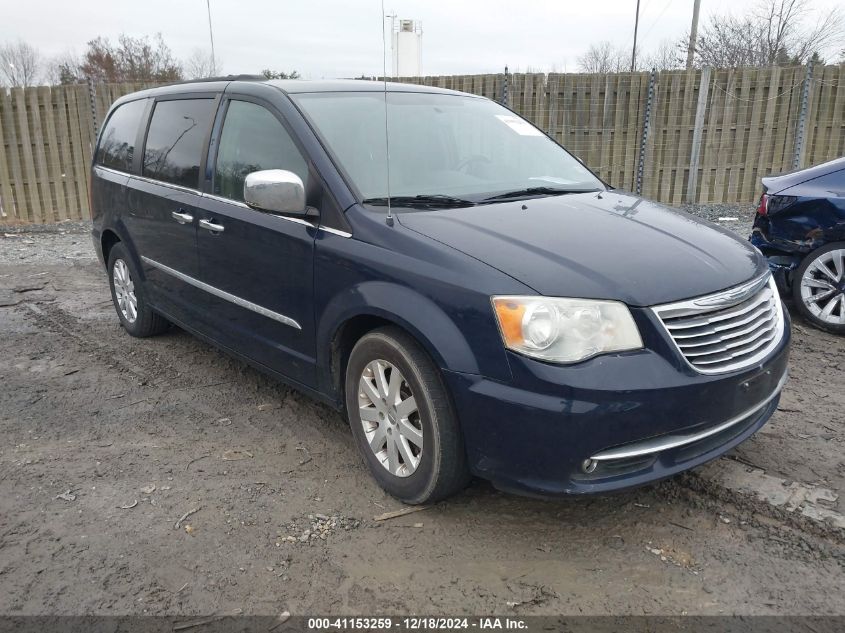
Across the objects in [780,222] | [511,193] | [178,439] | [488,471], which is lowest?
[178,439]

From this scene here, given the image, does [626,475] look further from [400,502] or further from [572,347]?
[400,502]

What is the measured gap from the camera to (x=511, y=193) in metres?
3.59

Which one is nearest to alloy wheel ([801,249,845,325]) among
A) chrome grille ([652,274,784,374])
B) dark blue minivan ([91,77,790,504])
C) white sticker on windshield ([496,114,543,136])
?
dark blue minivan ([91,77,790,504])

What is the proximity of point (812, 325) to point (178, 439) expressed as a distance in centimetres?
484

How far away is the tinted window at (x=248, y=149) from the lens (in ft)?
11.7

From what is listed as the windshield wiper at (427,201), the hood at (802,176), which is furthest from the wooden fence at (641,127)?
the windshield wiper at (427,201)

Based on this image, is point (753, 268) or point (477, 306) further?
point (753, 268)

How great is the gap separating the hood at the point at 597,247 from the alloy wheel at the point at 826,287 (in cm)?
247

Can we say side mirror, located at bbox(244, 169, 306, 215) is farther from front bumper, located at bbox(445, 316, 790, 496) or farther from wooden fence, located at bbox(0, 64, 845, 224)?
wooden fence, located at bbox(0, 64, 845, 224)

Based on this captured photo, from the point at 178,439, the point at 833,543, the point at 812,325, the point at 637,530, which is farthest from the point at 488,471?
the point at 812,325

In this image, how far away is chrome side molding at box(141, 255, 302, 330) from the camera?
3549mm

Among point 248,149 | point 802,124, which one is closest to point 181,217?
point 248,149

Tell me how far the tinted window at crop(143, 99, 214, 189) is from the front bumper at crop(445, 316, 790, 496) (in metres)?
2.52

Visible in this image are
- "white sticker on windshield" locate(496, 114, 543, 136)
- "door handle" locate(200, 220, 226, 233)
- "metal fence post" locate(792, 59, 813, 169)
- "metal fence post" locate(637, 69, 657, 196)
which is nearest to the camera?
"door handle" locate(200, 220, 226, 233)
